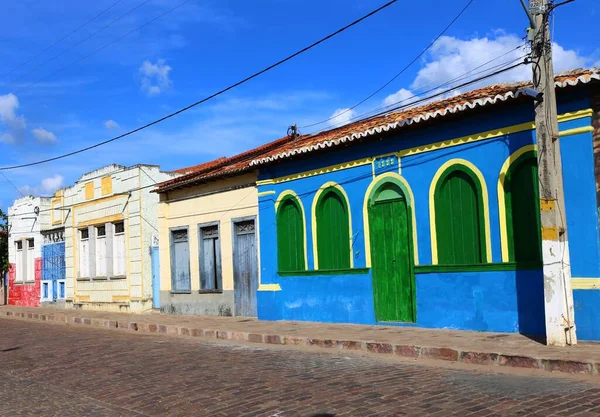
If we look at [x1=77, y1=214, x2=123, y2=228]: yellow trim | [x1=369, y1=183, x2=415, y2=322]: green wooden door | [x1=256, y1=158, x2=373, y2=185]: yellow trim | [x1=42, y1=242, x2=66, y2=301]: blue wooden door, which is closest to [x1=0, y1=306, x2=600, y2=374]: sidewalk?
[x1=369, y1=183, x2=415, y2=322]: green wooden door

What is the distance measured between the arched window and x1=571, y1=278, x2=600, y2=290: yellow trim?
5.70 ft

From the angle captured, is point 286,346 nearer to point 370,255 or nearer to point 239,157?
point 370,255

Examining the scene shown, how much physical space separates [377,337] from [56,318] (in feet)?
47.0

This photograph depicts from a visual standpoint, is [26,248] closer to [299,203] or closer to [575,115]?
[299,203]

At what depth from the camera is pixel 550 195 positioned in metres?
9.45

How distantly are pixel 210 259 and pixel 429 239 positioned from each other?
7628 mm

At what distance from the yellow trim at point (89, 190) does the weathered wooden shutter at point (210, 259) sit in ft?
25.2

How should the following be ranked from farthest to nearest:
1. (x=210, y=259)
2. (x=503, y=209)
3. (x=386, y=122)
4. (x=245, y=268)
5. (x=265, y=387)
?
(x=210, y=259)
(x=245, y=268)
(x=386, y=122)
(x=503, y=209)
(x=265, y=387)

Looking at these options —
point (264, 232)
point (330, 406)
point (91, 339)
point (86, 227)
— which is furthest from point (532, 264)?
point (86, 227)

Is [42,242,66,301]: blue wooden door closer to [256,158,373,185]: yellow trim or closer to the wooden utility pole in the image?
[256,158,373,185]: yellow trim

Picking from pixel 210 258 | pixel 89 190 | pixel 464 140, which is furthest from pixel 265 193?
pixel 89 190

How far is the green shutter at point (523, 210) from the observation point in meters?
10.7

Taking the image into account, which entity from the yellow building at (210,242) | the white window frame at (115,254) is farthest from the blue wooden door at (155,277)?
the white window frame at (115,254)

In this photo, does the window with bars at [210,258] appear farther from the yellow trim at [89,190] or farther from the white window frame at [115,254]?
the yellow trim at [89,190]
